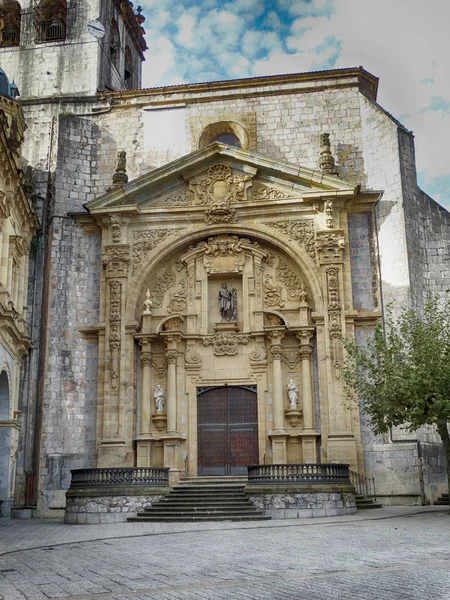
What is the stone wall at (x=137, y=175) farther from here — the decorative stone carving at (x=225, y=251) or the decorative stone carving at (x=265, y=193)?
the decorative stone carving at (x=225, y=251)

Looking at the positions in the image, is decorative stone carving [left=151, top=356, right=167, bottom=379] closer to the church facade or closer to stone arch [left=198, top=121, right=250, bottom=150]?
the church facade

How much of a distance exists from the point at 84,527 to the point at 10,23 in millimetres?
21508

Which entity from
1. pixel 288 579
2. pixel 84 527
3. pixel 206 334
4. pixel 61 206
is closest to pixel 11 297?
pixel 61 206

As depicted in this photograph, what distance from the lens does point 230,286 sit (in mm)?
25297

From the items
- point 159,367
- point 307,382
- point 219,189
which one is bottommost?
point 307,382

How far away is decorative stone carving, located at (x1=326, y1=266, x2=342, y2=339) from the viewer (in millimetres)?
23281

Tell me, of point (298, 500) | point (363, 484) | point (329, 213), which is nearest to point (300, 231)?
point (329, 213)

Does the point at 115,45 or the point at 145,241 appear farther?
the point at 115,45

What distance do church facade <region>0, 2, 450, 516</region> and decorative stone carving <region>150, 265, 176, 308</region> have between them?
5 centimetres

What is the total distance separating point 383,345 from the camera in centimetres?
1941

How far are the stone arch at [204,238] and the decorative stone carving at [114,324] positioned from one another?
335mm

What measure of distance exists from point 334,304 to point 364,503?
6084 mm

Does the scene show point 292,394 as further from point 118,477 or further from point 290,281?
point 118,477

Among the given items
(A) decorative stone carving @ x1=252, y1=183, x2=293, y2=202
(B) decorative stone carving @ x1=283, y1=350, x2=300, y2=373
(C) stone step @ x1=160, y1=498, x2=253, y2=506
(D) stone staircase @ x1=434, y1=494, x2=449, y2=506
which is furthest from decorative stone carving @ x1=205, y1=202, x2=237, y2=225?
(D) stone staircase @ x1=434, y1=494, x2=449, y2=506
